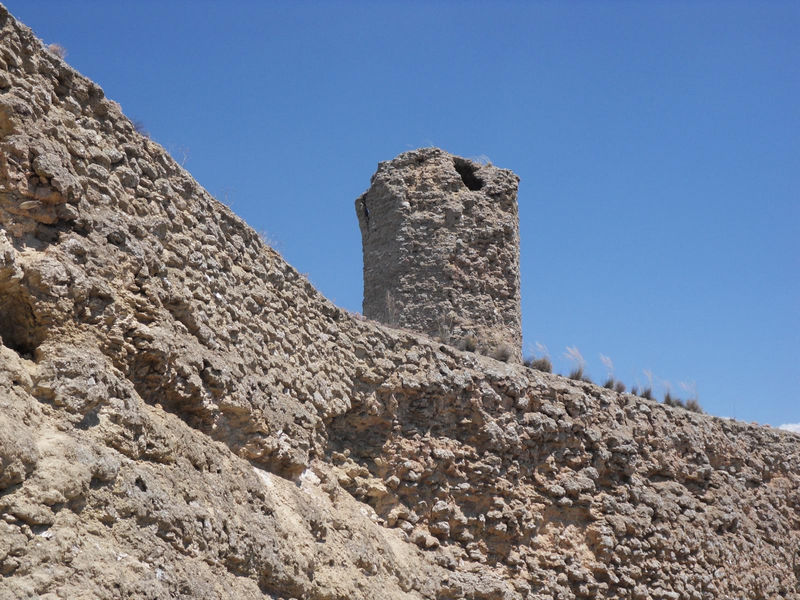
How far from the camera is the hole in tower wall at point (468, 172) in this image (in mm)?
11984

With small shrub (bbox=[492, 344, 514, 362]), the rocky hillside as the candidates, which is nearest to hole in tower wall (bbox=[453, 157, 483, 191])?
small shrub (bbox=[492, 344, 514, 362])

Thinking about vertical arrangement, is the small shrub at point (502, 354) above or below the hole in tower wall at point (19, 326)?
above

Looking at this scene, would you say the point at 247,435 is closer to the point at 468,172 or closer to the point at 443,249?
the point at 443,249

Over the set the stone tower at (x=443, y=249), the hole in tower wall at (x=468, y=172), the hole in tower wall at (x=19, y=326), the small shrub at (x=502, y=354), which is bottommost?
the hole in tower wall at (x=19, y=326)

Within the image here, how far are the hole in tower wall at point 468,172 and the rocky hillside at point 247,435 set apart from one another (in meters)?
3.29

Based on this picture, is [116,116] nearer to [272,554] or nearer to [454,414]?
[272,554]

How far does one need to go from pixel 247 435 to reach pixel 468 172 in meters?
6.74

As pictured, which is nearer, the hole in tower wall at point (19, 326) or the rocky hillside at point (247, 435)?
the rocky hillside at point (247, 435)

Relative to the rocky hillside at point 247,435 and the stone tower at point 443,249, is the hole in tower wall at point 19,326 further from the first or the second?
the stone tower at point 443,249

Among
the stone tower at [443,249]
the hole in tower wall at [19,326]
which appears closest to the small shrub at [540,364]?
the stone tower at [443,249]

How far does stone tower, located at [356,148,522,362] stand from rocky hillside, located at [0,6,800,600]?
1.52 metres

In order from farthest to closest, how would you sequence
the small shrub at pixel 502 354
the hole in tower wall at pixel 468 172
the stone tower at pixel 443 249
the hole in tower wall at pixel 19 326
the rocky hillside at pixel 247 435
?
the hole in tower wall at pixel 468 172 < the stone tower at pixel 443 249 < the small shrub at pixel 502 354 < the hole in tower wall at pixel 19 326 < the rocky hillside at pixel 247 435

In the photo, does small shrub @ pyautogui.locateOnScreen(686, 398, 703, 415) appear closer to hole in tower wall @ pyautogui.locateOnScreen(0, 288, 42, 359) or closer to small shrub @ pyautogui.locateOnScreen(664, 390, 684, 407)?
small shrub @ pyautogui.locateOnScreen(664, 390, 684, 407)

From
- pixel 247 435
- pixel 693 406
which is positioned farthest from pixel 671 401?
pixel 247 435
